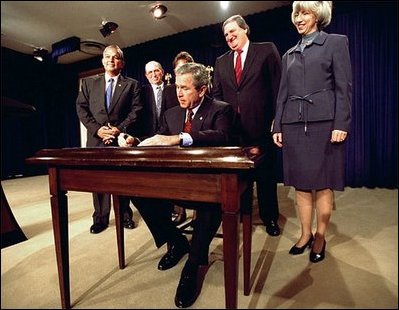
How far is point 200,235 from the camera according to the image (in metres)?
1.28

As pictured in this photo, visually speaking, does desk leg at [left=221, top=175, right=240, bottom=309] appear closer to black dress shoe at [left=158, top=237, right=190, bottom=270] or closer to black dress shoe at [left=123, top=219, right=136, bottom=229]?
black dress shoe at [left=158, top=237, right=190, bottom=270]

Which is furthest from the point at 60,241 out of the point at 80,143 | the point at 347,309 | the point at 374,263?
the point at 80,143

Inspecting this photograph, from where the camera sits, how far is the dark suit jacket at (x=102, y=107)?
2.43 meters

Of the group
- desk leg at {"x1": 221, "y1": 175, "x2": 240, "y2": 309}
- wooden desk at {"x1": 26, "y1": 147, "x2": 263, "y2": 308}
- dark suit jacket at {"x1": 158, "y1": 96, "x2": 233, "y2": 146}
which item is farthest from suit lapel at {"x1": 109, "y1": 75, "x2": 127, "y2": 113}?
desk leg at {"x1": 221, "y1": 175, "x2": 240, "y2": 309}

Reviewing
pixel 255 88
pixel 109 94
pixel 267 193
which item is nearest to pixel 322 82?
pixel 255 88

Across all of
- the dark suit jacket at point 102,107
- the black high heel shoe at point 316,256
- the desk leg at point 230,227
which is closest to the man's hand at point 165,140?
the desk leg at point 230,227

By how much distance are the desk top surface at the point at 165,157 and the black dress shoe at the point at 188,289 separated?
0.59 meters

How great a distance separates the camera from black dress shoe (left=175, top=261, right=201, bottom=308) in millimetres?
1223

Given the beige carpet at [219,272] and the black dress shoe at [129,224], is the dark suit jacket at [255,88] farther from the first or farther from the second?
the black dress shoe at [129,224]

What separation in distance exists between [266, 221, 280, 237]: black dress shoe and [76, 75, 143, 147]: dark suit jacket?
139 cm

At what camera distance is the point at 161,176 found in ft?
3.27

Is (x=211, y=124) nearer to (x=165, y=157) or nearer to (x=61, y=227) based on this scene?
(x=165, y=157)

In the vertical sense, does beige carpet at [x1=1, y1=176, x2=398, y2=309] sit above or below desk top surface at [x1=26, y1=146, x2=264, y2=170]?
below

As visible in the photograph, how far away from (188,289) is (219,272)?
12.7 inches
